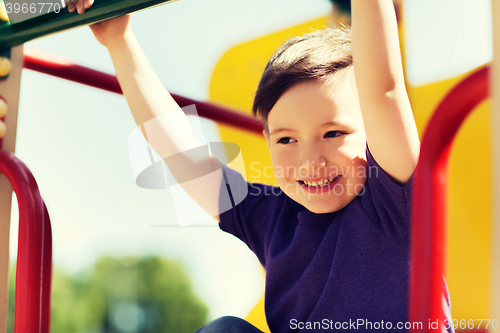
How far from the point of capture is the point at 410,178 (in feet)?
1.75

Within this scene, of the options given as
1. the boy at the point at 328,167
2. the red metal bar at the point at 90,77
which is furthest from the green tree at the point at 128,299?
the boy at the point at 328,167

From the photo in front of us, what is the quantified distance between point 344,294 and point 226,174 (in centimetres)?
30

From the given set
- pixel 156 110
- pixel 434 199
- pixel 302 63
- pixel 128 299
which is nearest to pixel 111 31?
pixel 156 110

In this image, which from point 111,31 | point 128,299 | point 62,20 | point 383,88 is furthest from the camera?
point 128,299

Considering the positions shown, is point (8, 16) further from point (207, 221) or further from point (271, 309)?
point (271, 309)

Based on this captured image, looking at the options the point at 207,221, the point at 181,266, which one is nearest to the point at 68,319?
the point at 181,266

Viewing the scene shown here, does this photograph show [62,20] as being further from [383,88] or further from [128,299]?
[128,299]

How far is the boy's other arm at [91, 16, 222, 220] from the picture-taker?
758 millimetres

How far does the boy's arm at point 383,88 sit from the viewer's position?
474mm

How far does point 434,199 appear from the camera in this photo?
347 millimetres

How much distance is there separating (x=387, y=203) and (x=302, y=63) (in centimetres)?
23

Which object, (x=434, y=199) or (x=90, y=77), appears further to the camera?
(x=90, y=77)

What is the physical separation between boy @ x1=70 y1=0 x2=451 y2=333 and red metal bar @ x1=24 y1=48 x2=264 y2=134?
0.17 ft

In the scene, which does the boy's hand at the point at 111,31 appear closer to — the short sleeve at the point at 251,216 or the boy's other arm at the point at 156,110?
the boy's other arm at the point at 156,110
